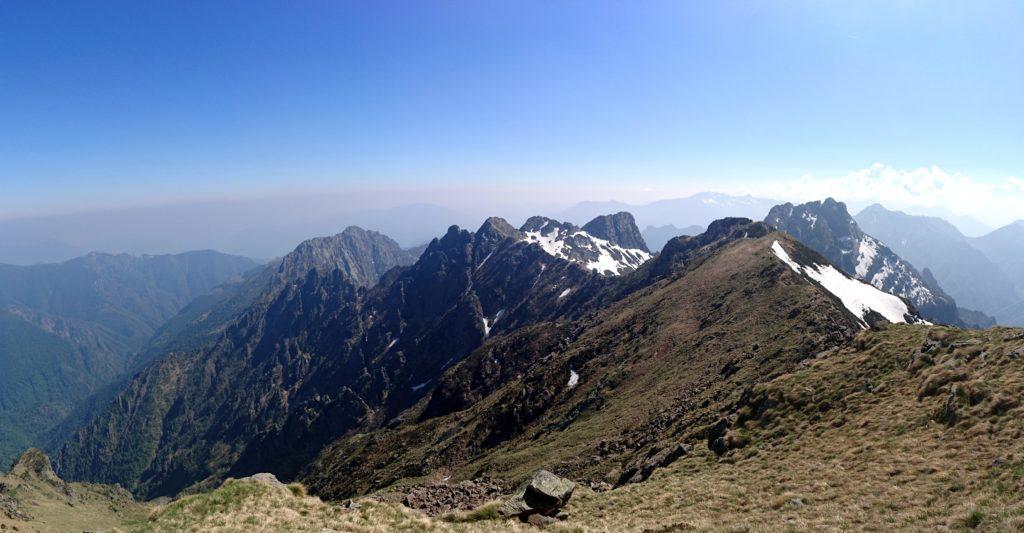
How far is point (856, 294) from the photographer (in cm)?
9938

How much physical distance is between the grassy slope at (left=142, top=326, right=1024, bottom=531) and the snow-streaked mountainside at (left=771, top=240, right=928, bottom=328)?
59497mm

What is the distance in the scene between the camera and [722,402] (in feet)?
160

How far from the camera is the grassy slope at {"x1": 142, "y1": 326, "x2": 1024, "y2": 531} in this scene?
68.7 feet

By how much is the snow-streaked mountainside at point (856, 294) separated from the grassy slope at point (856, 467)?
5950cm

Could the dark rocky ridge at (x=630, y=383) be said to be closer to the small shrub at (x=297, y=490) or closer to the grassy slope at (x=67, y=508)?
the small shrub at (x=297, y=490)

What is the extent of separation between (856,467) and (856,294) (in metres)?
93.1

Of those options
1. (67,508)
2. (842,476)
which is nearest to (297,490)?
(842,476)

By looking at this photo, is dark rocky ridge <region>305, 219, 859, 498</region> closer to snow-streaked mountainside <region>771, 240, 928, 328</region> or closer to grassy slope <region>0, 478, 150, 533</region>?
snow-streaked mountainside <region>771, 240, 928, 328</region>

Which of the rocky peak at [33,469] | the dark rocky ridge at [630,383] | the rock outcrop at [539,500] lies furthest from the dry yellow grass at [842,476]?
the rocky peak at [33,469]

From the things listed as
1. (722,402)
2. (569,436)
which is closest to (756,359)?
(722,402)

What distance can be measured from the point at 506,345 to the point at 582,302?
177 ft

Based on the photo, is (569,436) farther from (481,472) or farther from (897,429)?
(897,429)

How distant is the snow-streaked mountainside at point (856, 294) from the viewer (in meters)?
91.1

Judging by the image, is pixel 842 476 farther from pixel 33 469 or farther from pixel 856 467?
pixel 33 469
